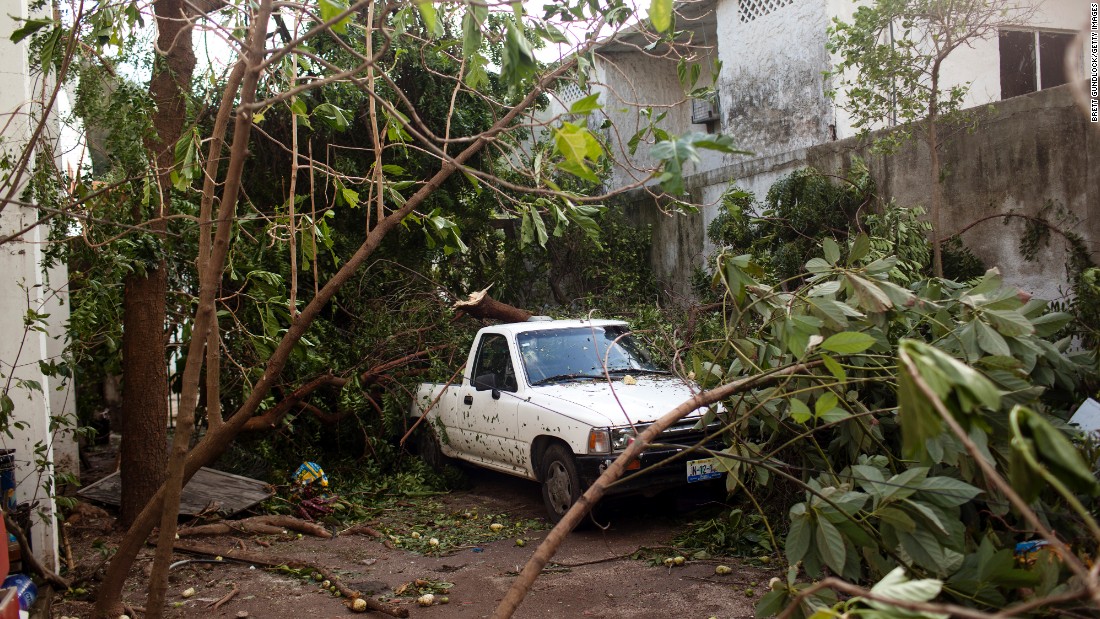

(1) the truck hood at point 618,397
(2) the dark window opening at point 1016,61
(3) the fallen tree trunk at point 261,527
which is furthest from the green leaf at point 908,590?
(2) the dark window opening at point 1016,61

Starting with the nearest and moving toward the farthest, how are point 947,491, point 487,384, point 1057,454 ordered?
1. point 1057,454
2. point 947,491
3. point 487,384

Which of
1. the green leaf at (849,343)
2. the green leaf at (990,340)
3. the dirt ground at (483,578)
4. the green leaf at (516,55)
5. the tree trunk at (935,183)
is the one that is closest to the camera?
the green leaf at (516,55)

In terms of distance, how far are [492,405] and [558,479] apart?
123 centimetres

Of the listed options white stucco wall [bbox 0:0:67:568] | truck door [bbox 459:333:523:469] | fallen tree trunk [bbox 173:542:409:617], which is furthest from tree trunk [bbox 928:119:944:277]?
white stucco wall [bbox 0:0:67:568]

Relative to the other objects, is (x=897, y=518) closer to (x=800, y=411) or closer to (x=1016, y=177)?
(x=800, y=411)

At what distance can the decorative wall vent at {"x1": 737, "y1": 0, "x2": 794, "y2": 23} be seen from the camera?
11.0 metres

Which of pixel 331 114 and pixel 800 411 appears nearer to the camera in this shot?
pixel 800 411

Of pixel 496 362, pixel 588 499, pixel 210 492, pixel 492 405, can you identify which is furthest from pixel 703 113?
pixel 588 499

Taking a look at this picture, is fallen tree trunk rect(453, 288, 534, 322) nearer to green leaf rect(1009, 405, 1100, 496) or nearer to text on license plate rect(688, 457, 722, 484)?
text on license plate rect(688, 457, 722, 484)

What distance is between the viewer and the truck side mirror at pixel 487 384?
7620 mm

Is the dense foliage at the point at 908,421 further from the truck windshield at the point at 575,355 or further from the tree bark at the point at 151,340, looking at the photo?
the tree bark at the point at 151,340

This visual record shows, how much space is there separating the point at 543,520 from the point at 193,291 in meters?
A: 4.33

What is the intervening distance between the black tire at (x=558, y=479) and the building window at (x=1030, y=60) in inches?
325

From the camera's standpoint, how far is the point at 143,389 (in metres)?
6.38
